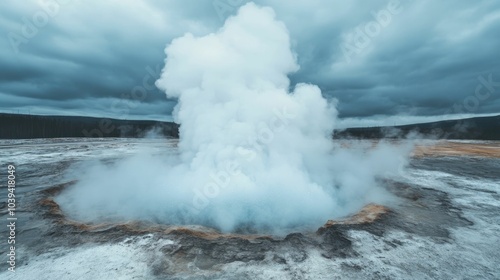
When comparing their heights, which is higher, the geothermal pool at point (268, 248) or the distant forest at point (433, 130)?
the distant forest at point (433, 130)

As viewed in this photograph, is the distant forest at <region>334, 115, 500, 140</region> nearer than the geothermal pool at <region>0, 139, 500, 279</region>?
No

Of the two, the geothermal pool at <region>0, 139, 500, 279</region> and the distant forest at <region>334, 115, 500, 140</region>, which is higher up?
the distant forest at <region>334, 115, 500, 140</region>

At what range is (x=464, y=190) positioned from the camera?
7812 millimetres

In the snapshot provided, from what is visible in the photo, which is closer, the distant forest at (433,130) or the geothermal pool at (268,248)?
the geothermal pool at (268,248)

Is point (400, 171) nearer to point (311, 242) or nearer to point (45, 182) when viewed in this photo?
point (311, 242)

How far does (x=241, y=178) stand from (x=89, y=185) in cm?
503

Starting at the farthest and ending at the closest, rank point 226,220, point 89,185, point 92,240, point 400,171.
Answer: point 400,171, point 89,185, point 226,220, point 92,240

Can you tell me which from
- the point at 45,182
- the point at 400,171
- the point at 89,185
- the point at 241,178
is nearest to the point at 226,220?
the point at 241,178

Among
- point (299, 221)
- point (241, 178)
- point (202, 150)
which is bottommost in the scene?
point (299, 221)

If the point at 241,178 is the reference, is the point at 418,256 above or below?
below

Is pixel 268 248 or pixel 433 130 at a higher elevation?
pixel 433 130

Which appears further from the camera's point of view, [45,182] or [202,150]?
[45,182]

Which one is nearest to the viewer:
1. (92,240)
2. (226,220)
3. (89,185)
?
(92,240)

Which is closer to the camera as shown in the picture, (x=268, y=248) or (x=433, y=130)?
(x=268, y=248)
